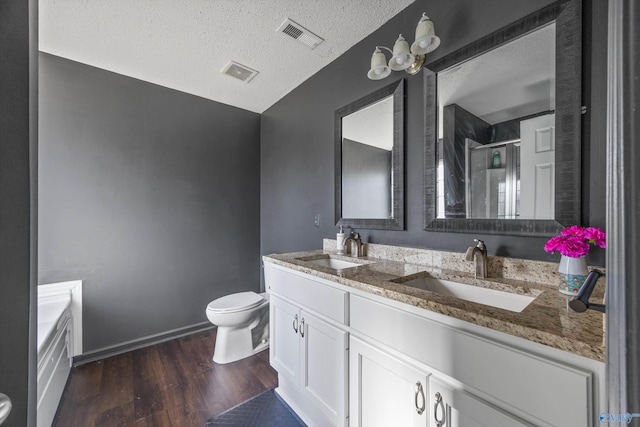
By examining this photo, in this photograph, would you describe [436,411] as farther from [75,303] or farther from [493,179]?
[75,303]

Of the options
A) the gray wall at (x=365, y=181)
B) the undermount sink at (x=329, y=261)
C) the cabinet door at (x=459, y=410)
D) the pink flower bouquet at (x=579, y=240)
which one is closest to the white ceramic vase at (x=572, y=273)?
the pink flower bouquet at (x=579, y=240)

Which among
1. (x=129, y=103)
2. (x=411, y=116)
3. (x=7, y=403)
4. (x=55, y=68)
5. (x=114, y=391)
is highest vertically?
(x=55, y=68)

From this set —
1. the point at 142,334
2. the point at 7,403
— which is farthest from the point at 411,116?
the point at 142,334

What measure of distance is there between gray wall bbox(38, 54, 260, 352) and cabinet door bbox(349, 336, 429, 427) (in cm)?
203

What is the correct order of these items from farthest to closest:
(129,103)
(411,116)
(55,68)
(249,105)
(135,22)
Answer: (249,105), (129,103), (55,68), (135,22), (411,116)

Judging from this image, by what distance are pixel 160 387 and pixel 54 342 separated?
713 mm

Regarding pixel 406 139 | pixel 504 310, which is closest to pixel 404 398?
pixel 504 310

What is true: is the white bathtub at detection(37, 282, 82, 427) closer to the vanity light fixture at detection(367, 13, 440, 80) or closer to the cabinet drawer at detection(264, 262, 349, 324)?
the cabinet drawer at detection(264, 262, 349, 324)

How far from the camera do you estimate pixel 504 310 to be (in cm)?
75

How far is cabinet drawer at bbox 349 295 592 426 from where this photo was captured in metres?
0.59

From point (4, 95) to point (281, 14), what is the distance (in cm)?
161

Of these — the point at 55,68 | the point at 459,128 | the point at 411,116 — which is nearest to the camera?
the point at 459,128

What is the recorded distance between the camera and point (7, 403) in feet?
1.34

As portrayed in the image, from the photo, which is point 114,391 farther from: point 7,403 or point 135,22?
point 135,22
